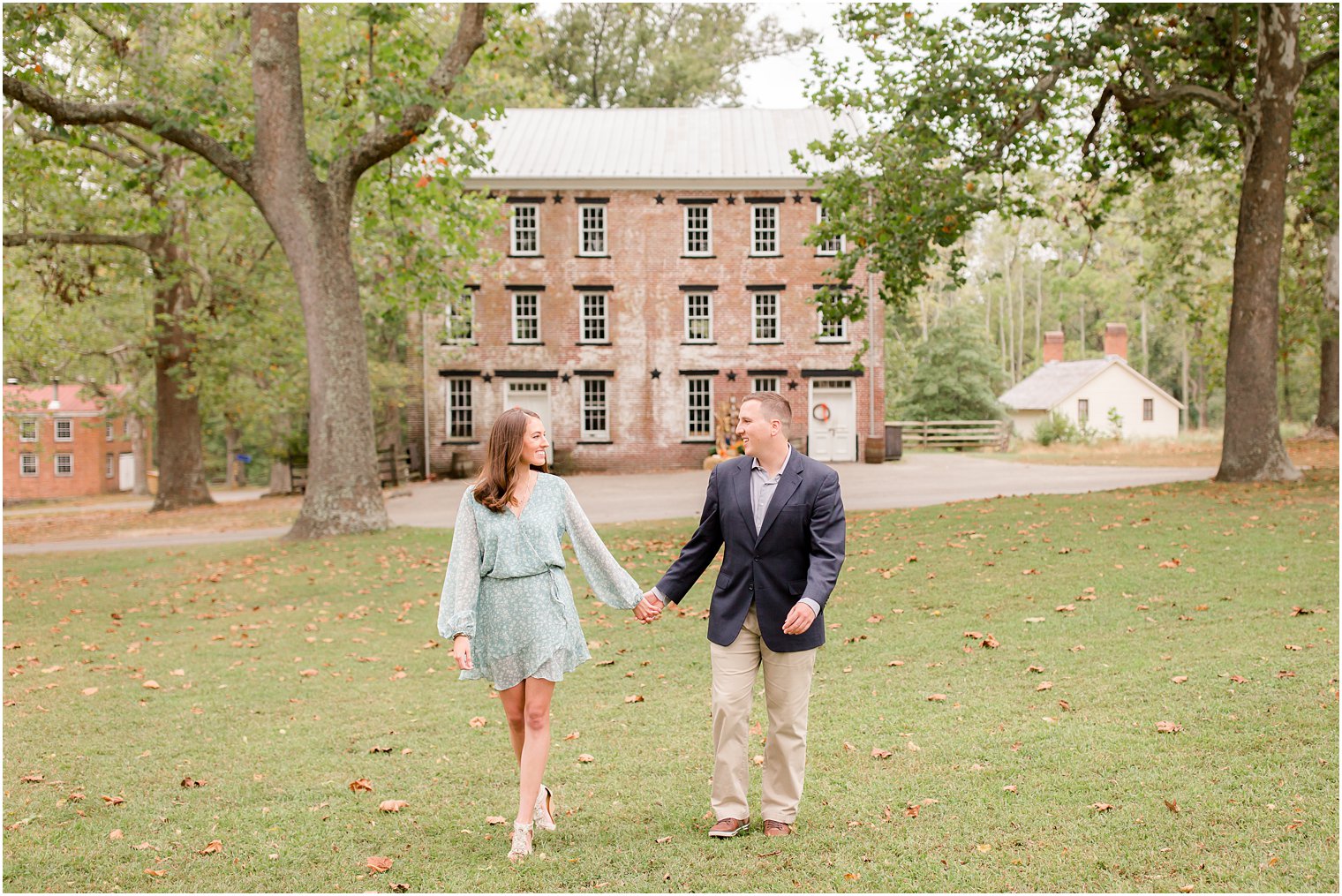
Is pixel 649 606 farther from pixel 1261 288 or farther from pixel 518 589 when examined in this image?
pixel 1261 288

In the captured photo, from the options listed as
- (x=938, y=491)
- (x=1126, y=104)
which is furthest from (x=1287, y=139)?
(x=938, y=491)

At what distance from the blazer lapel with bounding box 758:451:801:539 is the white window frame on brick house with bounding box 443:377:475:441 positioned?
1340 inches

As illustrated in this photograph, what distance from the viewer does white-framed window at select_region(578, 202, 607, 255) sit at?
39.2 meters

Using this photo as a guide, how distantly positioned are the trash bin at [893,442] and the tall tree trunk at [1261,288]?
720 inches

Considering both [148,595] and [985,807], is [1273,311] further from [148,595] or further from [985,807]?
[148,595]

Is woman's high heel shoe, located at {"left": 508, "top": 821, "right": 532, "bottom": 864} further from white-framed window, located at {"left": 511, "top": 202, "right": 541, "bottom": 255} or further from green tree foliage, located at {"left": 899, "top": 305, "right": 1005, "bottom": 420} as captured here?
green tree foliage, located at {"left": 899, "top": 305, "right": 1005, "bottom": 420}

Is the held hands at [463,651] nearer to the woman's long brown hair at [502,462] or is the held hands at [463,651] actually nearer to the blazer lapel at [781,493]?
the woman's long brown hair at [502,462]

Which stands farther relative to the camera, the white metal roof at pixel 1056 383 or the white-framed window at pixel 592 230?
the white metal roof at pixel 1056 383

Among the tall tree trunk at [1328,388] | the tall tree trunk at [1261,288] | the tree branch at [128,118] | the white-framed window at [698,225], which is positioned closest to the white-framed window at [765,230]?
the white-framed window at [698,225]

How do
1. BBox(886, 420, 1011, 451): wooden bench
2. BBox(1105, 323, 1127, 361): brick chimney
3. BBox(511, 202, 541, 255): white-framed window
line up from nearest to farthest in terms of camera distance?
1. BBox(511, 202, 541, 255): white-framed window
2. BBox(886, 420, 1011, 451): wooden bench
3. BBox(1105, 323, 1127, 361): brick chimney

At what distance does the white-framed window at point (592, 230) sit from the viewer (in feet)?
129

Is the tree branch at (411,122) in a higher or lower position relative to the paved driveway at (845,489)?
higher

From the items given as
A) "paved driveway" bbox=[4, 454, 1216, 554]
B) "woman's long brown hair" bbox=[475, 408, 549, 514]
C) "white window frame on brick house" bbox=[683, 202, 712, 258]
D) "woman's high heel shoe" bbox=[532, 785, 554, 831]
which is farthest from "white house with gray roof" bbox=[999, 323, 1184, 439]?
"woman's long brown hair" bbox=[475, 408, 549, 514]

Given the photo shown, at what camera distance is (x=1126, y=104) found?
2030cm
